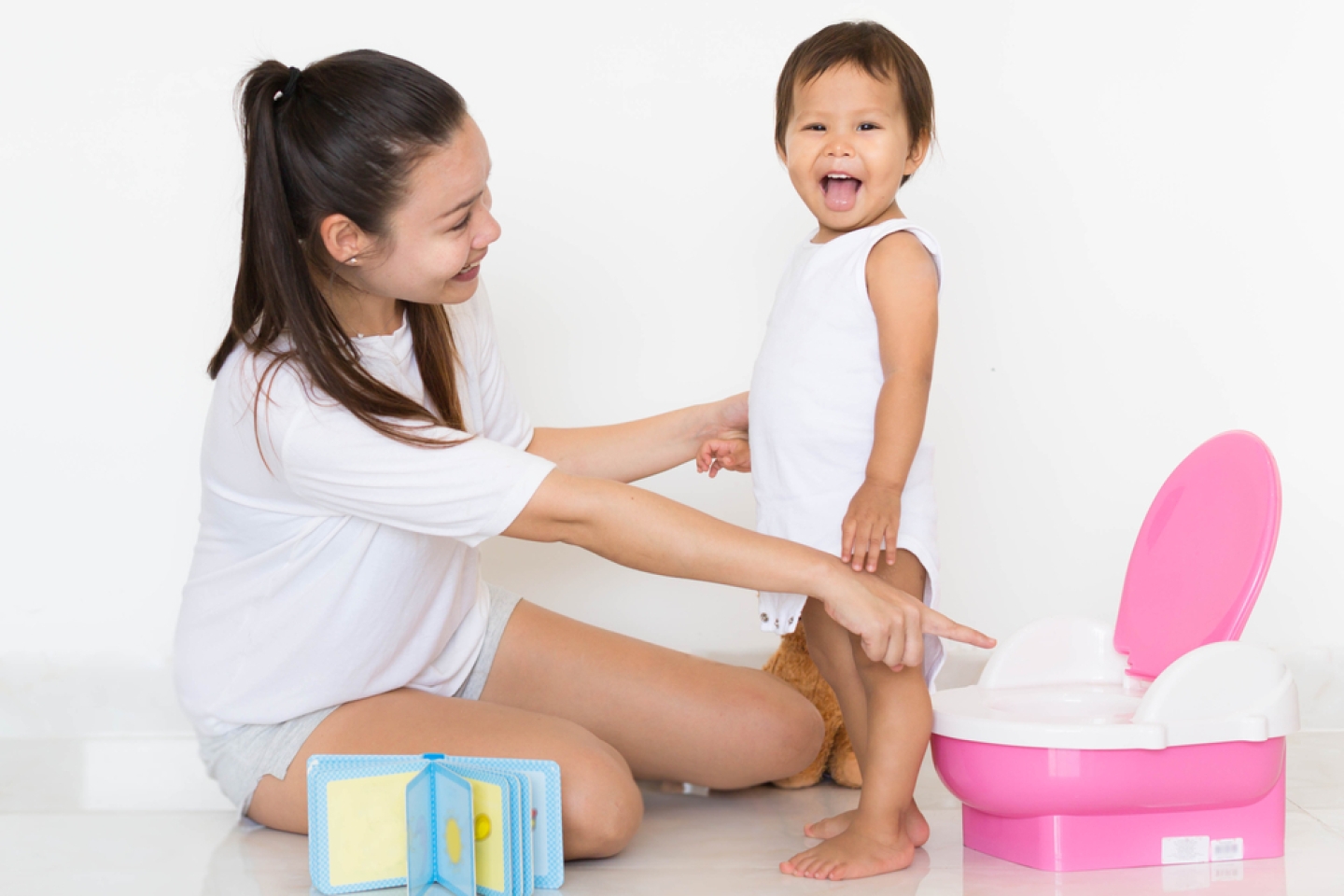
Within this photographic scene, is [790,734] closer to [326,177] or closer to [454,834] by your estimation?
[454,834]

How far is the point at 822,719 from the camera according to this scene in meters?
1.58

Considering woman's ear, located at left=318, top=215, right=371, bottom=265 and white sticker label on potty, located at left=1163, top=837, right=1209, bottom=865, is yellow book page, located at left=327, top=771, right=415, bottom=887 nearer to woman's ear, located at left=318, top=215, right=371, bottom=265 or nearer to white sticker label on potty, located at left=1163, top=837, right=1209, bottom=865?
woman's ear, located at left=318, top=215, right=371, bottom=265

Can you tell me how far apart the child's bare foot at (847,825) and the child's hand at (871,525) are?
0.27 metres

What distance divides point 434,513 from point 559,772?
270 millimetres

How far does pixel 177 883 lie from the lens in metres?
1.25

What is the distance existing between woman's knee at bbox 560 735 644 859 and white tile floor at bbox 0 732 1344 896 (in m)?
0.02

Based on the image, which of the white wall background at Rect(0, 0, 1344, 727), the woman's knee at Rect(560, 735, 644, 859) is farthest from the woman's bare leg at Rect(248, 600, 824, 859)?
the white wall background at Rect(0, 0, 1344, 727)

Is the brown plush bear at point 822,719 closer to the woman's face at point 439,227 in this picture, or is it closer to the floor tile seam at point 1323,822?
the floor tile seam at point 1323,822

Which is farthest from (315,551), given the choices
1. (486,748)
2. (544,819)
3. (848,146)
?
(848,146)

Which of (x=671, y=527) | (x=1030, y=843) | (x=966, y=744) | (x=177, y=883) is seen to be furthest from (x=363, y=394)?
(x=1030, y=843)

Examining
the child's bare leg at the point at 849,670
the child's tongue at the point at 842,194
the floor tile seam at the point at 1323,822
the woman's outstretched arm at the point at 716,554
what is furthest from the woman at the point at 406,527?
the floor tile seam at the point at 1323,822

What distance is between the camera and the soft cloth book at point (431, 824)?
1.14 metres

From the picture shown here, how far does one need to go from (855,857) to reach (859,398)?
44 cm

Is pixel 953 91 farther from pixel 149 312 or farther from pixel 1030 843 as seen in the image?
pixel 149 312
